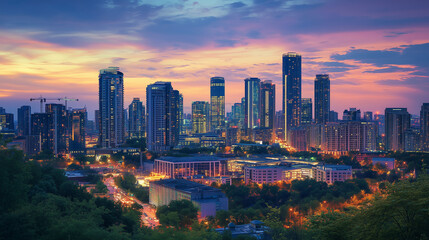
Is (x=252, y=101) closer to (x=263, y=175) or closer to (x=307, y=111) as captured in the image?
(x=307, y=111)

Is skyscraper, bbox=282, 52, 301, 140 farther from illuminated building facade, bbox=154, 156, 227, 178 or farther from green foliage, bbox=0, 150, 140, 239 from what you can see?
green foliage, bbox=0, 150, 140, 239

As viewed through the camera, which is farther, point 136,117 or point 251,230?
point 136,117


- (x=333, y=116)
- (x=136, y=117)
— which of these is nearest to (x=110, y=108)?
(x=136, y=117)

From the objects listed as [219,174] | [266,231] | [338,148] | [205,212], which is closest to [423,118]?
[338,148]

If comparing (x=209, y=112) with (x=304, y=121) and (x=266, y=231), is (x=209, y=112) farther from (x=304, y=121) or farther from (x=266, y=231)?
(x=266, y=231)

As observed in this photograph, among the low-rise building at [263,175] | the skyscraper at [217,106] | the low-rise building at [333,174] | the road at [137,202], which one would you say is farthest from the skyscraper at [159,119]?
the skyscraper at [217,106]

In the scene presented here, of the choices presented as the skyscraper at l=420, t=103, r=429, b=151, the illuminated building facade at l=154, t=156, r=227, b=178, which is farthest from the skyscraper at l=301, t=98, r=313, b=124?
the illuminated building facade at l=154, t=156, r=227, b=178

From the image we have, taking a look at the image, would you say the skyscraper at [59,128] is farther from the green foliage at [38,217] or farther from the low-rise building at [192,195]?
the green foliage at [38,217]
